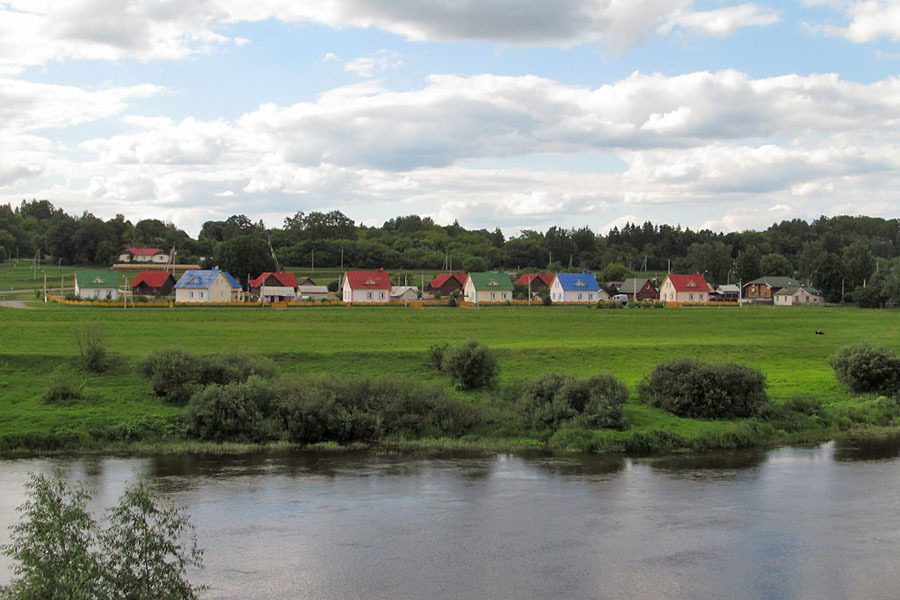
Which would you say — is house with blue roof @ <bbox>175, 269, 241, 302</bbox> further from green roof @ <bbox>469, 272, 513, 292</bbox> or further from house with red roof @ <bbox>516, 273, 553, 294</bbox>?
house with red roof @ <bbox>516, 273, 553, 294</bbox>

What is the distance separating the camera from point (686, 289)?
102m

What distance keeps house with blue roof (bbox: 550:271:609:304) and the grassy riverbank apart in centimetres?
2647

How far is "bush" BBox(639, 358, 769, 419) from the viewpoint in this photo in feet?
109

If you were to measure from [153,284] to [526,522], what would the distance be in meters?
83.2

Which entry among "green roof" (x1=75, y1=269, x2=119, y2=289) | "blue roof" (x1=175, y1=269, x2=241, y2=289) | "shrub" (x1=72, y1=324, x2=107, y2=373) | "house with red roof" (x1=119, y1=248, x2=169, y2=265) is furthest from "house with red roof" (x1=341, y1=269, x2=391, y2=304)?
"house with red roof" (x1=119, y1=248, x2=169, y2=265)

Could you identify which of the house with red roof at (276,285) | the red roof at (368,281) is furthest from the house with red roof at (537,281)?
the house with red roof at (276,285)

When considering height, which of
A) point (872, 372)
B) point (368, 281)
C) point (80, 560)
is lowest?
point (80, 560)

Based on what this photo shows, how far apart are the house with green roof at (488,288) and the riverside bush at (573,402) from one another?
6172 cm

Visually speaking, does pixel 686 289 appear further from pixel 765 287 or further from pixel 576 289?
pixel 765 287

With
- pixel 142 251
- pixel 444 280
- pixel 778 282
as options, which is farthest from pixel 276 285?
pixel 778 282

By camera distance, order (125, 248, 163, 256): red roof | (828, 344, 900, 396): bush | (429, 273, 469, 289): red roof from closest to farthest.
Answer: (828, 344, 900, 396): bush → (429, 273, 469, 289): red roof → (125, 248, 163, 256): red roof

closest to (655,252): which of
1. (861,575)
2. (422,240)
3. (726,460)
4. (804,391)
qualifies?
(422,240)

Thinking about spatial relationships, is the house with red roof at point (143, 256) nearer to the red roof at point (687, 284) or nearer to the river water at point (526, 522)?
the red roof at point (687, 284)

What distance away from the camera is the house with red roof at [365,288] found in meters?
90.0
